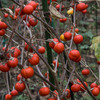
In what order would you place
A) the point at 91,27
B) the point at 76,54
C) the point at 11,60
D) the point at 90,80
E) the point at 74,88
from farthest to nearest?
the point at 91,27
the point at 90,80
the point at 74,88
the point at 76,54
the point at 11,60

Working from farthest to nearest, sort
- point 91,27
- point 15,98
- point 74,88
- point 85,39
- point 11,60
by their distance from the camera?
point 91,27, point 85,39, point 15,98, point 74,88, point 11,60

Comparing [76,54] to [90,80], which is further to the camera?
[90,80]

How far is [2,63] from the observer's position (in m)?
0.65

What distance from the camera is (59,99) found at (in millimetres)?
811

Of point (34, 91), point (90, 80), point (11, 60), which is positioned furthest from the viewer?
point (34, 91)

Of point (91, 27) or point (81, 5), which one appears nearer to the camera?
point (81, 5)

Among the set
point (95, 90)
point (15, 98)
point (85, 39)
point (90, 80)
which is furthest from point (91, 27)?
point (95, 90)

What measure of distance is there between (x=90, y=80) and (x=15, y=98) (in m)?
1.12

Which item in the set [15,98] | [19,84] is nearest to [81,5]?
[19,84]

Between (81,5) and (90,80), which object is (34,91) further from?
(81,5)

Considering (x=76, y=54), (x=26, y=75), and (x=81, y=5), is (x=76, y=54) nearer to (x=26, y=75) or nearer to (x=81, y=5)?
(x=26, y=75)

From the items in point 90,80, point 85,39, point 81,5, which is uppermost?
point 81,5

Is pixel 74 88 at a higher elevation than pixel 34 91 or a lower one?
higher

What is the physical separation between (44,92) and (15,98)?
50.4 inches
